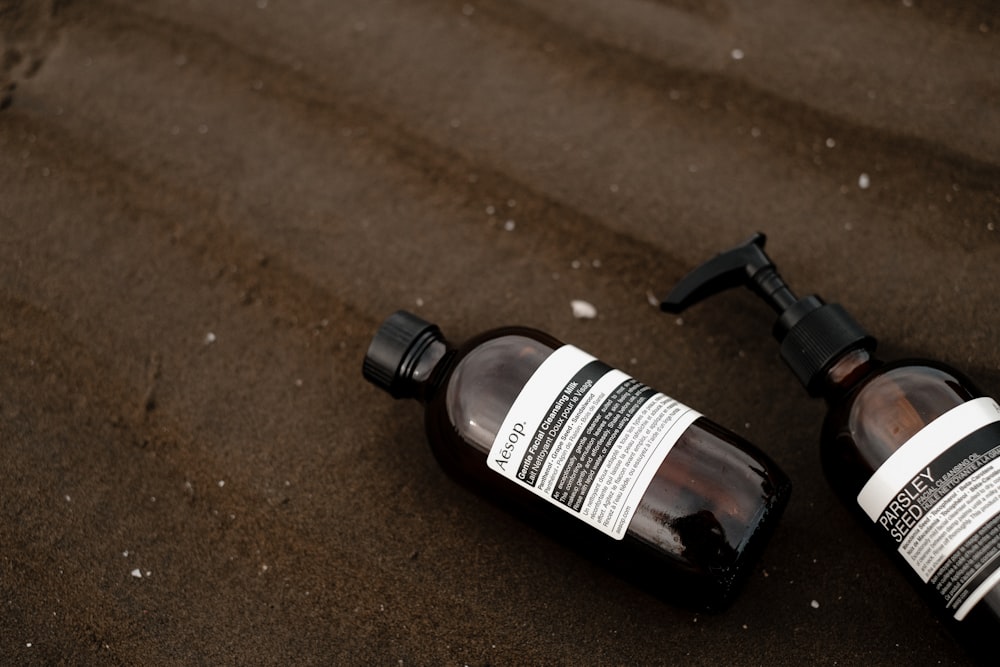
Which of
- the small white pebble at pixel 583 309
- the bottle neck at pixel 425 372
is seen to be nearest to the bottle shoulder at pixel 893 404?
the small white pebble at pixel 583 309

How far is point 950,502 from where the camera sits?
0.97 meters

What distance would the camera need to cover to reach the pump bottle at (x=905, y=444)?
961 mm

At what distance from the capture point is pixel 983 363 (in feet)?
4.12

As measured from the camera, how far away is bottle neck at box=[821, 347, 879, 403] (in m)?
1.11

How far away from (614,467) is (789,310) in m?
0.37

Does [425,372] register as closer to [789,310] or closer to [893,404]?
[789,310]

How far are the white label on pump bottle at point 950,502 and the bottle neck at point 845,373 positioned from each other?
5.0 inches

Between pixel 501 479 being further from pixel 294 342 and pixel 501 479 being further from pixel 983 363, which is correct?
pixel 983 363

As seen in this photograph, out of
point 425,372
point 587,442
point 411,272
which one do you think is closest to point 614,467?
point 587,442

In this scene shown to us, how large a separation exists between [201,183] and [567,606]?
99 cm

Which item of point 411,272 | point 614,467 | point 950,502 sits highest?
point 950,502

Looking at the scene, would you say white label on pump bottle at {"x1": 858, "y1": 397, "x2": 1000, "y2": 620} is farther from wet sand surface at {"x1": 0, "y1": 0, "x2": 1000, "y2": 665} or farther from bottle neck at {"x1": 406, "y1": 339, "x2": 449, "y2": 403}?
bottle neck at {"x1": 406, "y1": 339, "x2": 449, "y2": 403}

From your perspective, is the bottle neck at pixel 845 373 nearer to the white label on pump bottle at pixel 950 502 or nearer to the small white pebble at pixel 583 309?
the white label on pump bottle at pixel 950 502

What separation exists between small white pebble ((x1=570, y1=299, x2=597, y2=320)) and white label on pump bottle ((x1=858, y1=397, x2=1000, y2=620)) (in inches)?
20.1
